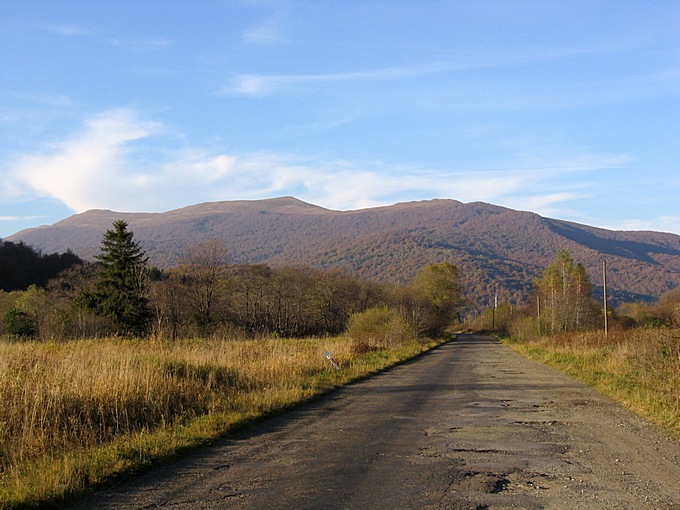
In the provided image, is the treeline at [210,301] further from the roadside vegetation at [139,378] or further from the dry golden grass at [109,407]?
the dry golden grass at [109,407]

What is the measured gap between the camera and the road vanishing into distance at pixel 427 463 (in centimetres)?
621

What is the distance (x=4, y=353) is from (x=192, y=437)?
19.8 feet

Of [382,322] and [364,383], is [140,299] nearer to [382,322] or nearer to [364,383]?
[382,322]

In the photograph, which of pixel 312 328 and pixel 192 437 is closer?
pixel 192 437

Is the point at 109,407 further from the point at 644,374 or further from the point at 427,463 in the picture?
the point at 644,374

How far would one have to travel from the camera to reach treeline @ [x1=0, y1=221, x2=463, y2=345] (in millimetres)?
35219

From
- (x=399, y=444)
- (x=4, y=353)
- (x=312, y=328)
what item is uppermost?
(x=4, y=353)

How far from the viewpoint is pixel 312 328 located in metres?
76.8

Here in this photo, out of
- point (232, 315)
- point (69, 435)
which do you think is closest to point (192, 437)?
point (69, 435)

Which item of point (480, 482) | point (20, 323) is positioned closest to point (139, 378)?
point (480, 482)

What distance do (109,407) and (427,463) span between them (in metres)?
6.00

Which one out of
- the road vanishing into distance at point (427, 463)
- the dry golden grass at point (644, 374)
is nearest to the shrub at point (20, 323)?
the road vanishing into distance at point (427, 463)

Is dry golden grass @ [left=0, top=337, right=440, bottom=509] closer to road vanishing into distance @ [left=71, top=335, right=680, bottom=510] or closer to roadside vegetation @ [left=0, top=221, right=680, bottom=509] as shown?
roadside vegetation @ [left=0, top=221, right=680, bottom=509]

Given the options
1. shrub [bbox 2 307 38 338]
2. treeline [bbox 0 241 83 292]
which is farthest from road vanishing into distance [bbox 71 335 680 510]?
treeline [bbox 0 241 83 292]
